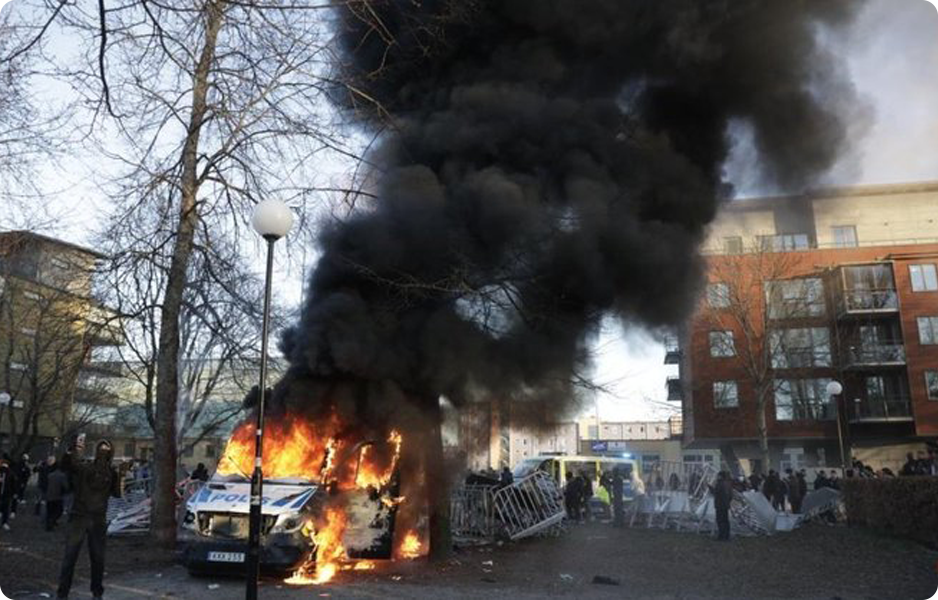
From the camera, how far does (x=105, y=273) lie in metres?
13.4

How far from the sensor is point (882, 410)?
35969mm

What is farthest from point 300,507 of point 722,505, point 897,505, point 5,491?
point 897,505

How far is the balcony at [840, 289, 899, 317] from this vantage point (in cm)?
3656

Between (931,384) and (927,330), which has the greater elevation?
(927,330)

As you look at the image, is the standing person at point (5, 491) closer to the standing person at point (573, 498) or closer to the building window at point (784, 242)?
the standing person at point (573, 498)

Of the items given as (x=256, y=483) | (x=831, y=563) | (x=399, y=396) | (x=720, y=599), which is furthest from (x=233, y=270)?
(x=831, y=563)

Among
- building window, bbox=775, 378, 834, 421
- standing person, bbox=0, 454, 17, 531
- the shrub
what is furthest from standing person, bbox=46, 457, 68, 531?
Answer: building window, bbox=775, 378, 834, 421

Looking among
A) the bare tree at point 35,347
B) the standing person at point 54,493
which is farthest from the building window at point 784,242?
the standing person at point 54,493

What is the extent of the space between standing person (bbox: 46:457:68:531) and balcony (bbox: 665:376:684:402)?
2700 centimetres

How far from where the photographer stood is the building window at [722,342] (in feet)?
113

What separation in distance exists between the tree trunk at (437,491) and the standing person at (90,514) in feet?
17.8

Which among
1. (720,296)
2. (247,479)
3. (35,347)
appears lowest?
(247,479)

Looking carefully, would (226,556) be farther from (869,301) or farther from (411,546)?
(869,301)

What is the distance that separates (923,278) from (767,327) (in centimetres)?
1086
